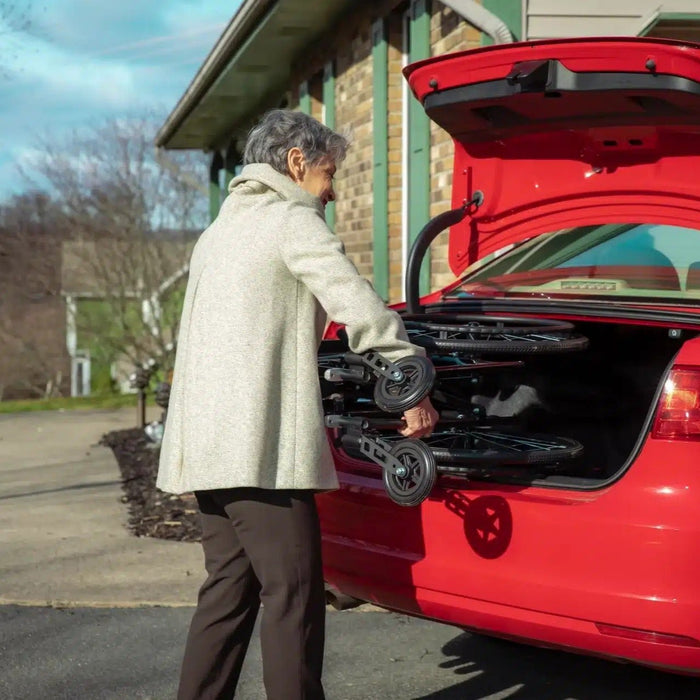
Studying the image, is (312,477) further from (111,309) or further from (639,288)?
(111,309)

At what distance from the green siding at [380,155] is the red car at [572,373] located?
4.75 m

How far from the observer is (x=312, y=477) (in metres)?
3.40

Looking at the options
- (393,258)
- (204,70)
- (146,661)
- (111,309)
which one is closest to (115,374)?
(111,309)

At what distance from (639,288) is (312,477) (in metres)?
1.65

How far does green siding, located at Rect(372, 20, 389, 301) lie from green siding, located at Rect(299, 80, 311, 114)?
2.39m

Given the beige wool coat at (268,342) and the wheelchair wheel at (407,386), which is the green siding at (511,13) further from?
the wheelchair wheel at (407,386)

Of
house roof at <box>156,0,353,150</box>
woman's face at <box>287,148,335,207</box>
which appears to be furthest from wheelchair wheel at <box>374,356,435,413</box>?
house roof at <box>156,0,353,150</box>

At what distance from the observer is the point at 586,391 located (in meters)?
4.48

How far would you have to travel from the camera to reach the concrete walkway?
18.6 feet

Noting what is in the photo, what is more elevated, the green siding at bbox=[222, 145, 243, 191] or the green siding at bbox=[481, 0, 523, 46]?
the green siding at bbox=[222, 145, 243, 191]

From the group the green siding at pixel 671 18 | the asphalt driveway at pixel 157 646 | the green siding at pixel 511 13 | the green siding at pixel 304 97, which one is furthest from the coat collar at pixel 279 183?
the green siding at pixel 304 97

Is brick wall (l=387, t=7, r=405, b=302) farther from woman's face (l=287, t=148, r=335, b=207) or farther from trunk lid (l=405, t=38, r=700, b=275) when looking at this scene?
woman's face (l=287, t=148, r=335, b=207)

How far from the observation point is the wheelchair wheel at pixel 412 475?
3328 millimetres

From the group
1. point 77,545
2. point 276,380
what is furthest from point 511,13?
point 276,380
